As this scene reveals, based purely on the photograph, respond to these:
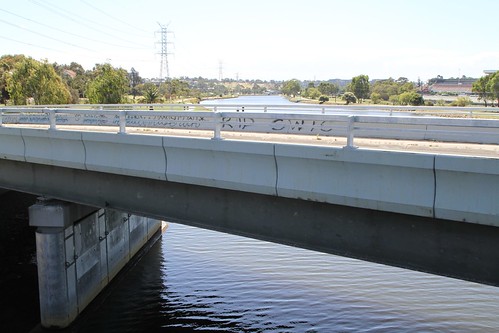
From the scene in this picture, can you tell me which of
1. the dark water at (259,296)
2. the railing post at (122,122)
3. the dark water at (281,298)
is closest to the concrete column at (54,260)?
the dark water at (259,296)

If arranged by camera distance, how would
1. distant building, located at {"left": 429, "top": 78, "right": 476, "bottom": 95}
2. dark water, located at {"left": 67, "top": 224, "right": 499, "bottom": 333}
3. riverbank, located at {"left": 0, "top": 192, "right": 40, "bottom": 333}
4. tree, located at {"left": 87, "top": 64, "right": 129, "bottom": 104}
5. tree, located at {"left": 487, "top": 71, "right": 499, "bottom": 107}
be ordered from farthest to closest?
distant building, located at {"left": 429, "top": 78, "right": 476, "bottom": 95} < tree, located at {"left": 87, "top": 64, "right": 129, "bottom": 104} < tree, located at {"left": 487, "top": 71, "right": 499, "bottom": 107} < riverbank, located at {"left": 0, "top": 192, "right": 40, "bottom": 333} < dark water, located at {"left": 67, "top": 224, "right": 499, "bottom": 333}

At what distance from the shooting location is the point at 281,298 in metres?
14.6

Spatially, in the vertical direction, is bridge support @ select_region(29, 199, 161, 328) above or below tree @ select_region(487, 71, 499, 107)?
below

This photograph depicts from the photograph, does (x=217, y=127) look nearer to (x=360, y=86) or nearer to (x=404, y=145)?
(x=404, y=145)

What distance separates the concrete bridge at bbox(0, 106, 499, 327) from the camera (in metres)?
6.65

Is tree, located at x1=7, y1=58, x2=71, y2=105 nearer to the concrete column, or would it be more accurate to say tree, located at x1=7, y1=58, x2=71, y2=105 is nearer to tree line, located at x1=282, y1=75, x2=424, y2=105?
tree line, located at x1=282, y1=75, x2=424, y2=105

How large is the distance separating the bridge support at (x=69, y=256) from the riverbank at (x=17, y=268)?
3.97 feet

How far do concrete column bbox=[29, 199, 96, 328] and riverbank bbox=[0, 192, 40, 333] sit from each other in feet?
3.35

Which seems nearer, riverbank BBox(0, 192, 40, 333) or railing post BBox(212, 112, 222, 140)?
railing post BBox(212, 112, 222, 140)

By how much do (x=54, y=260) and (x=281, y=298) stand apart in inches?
281

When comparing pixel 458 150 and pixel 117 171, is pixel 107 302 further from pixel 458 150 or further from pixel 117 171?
pixel 458 150

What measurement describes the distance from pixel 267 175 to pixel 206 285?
346 inches

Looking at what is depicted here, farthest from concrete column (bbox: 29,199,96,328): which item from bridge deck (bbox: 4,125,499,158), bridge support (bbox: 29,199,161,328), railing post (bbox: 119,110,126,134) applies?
bridge deck (bbox: 4,125,499,158)

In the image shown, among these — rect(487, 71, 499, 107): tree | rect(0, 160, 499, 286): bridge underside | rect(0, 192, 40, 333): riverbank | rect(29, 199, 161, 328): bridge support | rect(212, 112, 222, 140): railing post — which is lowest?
rect(0, 192, 40, 333): riverbank
